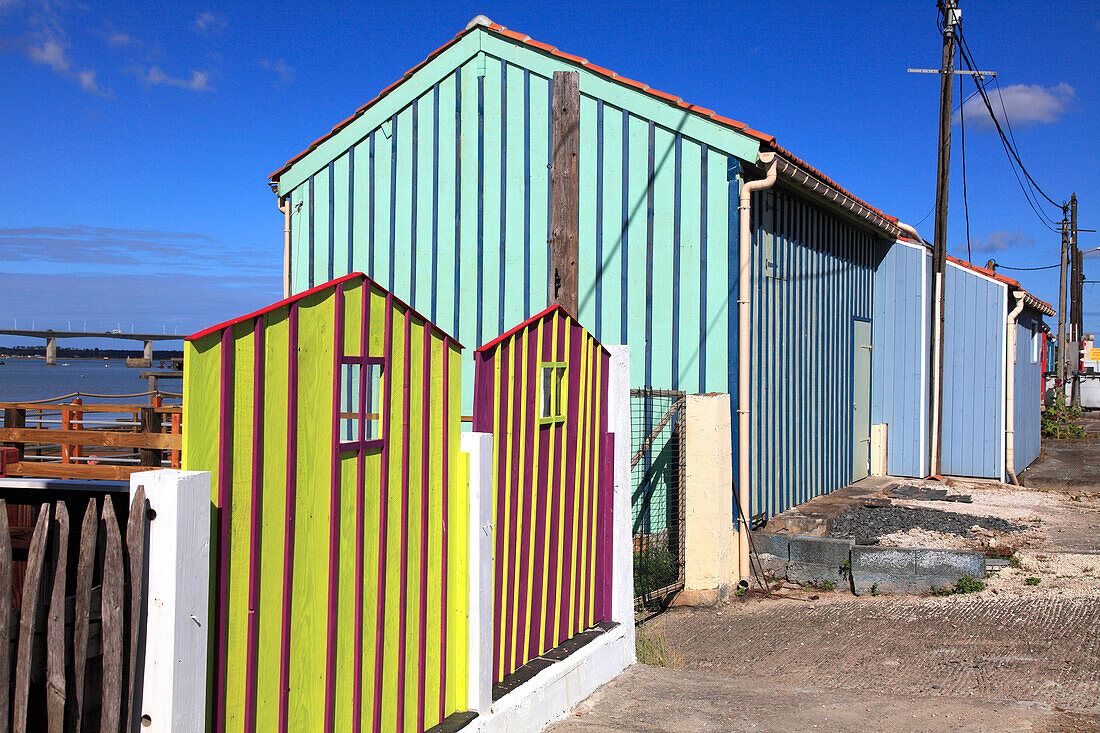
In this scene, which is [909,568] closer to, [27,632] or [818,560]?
[818,560]

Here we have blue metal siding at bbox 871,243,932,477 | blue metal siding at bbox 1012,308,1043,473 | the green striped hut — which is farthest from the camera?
blue metal siding at bbox 1012,308,1043,473

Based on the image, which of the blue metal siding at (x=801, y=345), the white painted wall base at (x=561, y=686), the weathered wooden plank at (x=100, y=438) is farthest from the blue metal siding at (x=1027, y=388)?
the weathered wooden plank at (x=100, y=438)

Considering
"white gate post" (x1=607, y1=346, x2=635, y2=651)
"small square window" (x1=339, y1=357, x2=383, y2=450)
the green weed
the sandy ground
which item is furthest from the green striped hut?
the green weed

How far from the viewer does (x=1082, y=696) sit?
5.35m

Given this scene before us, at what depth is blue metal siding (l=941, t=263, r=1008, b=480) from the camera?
13064mm

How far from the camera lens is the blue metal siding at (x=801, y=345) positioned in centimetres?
940

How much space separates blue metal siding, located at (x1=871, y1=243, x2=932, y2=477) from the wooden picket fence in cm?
1240

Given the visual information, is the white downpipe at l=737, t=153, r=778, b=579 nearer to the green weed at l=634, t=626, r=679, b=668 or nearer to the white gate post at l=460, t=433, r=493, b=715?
the green weed at l=634, t=626, r=679, b=668

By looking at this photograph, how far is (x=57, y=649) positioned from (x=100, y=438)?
864 cm

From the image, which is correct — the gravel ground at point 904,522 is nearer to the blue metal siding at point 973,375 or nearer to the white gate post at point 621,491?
the blue metal siding at point 973,375

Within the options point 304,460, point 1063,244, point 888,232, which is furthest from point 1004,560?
point 1063,244

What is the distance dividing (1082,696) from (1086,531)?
17.1 ft

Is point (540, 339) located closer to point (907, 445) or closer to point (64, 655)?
point (64, 655)

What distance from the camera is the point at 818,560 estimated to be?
8633 millimetres
